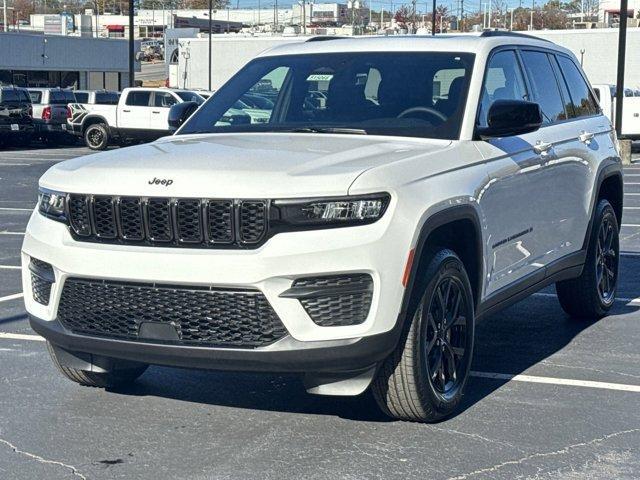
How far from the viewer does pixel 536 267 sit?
7.10 metres

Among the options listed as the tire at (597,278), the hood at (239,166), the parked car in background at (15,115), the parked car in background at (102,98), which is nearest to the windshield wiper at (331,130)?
the hood at (239,166)

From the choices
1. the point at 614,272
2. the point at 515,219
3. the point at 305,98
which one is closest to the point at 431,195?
the point at 515,219

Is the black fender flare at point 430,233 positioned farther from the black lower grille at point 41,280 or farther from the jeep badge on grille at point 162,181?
the black lower grille at point 41,280

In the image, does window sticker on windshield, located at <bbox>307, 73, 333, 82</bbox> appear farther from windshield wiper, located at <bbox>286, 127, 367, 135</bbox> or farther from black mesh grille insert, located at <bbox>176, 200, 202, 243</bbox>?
black mesh grille insert, located at <bbox>176, 200, 202, 243</bbox>

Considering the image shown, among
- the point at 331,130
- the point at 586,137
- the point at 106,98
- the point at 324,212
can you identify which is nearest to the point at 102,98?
the point at 106,98

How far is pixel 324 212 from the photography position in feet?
16.6

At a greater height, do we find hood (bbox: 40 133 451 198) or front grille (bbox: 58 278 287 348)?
hood (bbox: 40 133 451 198)

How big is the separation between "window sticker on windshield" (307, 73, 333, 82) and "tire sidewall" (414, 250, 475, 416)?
1629 mm

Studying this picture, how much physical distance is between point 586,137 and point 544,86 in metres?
0.54

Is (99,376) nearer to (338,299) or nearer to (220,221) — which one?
(220,221)

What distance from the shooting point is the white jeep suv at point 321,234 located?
16.5 feet

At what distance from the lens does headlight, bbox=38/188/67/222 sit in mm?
5539

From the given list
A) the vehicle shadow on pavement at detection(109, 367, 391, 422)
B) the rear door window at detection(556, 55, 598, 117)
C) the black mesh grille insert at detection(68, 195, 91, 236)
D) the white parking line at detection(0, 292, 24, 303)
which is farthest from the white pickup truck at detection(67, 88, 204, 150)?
the black mesh grille insert at detection(68, 195, 91, 236)

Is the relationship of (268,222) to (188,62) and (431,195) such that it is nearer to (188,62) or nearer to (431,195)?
(431,195)
